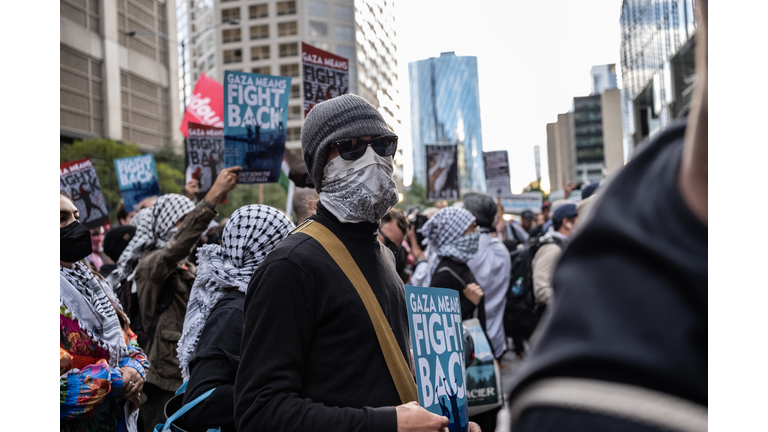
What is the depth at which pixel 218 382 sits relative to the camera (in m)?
2.44

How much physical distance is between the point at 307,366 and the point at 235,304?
0.98 metres

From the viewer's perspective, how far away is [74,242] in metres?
3.40

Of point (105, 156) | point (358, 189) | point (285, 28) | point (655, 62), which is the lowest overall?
point (358, 189)

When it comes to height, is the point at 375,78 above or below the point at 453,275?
above

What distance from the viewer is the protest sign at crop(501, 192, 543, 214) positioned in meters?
14.4

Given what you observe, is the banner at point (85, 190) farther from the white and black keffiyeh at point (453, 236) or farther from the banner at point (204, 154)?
the white and black keffiyeh at point (453, 236)

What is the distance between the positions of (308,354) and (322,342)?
0.05m

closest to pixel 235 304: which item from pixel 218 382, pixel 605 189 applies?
pixel 218 382

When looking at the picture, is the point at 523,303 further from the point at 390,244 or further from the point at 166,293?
the point at 166,293

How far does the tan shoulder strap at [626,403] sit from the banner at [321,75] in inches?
229

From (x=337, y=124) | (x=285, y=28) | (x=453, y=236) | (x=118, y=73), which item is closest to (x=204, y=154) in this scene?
(x=453, y=236)

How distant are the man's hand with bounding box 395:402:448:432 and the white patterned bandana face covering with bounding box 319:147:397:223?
2.24 ft

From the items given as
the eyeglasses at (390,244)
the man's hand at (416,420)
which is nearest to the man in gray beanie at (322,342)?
the man's hand at (416,420)

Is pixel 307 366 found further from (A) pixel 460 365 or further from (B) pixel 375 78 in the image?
(B) pixel 375 78
